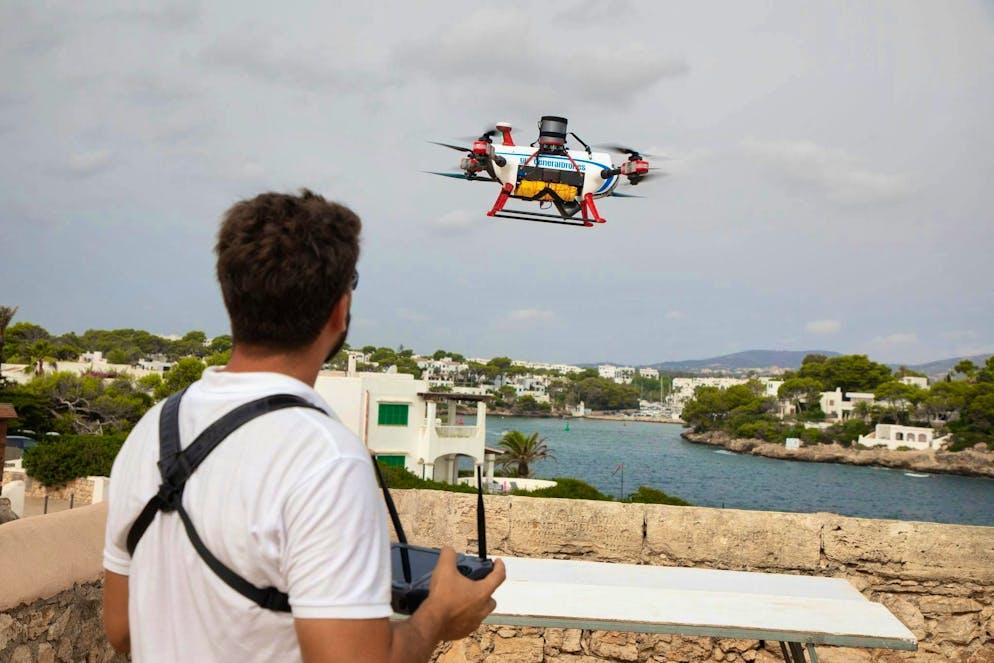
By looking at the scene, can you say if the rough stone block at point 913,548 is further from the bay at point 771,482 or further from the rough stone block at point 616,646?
the bay at point 771,482

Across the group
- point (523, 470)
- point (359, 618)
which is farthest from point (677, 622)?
point (523, 470)

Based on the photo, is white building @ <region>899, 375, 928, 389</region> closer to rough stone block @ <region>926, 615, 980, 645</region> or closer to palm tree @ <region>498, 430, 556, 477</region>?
palm tree @ <region>498, 430, 556, 477</region>

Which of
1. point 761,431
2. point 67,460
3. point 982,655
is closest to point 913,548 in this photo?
point 982,655

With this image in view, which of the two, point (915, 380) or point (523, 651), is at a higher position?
point (915, 380)

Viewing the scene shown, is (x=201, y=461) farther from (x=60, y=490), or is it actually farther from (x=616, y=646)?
(x=60, y=490)

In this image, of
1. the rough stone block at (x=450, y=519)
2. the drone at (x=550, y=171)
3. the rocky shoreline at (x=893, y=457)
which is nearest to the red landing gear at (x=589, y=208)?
the drone at (x=550, y=171)

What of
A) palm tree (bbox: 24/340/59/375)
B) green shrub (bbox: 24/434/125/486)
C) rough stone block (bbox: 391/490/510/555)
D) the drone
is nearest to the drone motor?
the drone
